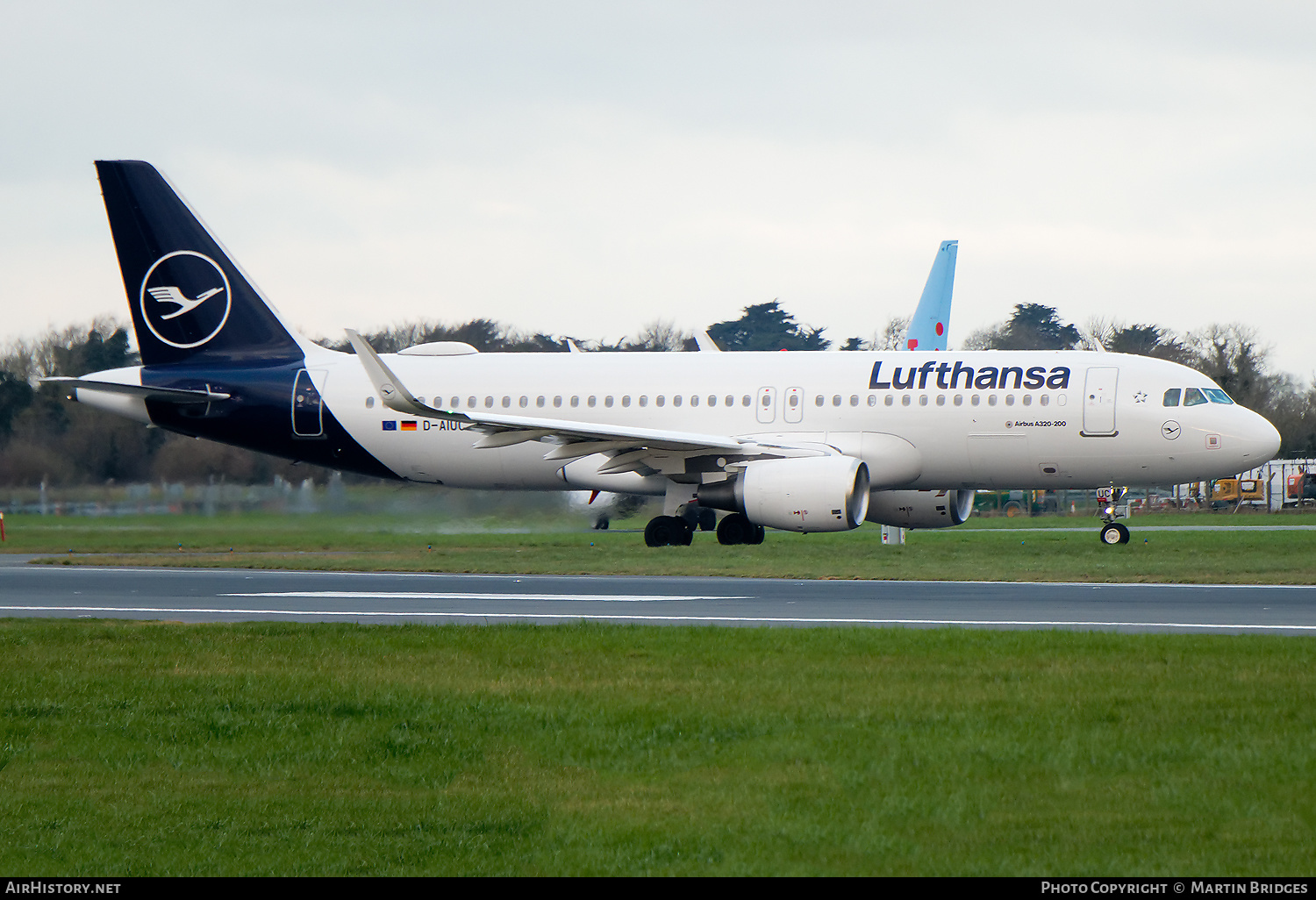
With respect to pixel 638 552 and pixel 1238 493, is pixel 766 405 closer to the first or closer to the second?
pixel 638 552

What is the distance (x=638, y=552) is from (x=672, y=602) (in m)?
9.61

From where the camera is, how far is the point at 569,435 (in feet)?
79.5

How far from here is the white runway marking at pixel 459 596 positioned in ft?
57.4

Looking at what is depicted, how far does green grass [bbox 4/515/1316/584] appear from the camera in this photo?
2186cm

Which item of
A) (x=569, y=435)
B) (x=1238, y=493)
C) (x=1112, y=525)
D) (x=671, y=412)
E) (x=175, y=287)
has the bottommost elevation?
(x=1112, y=525)

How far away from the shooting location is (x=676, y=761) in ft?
24.0

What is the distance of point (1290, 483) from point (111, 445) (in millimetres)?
45192

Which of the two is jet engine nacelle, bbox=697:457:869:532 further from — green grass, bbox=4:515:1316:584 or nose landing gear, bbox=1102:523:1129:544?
nose landing gear, bbox=1102:523:1129:544

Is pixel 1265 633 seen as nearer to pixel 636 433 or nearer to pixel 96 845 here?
pixel 96 845

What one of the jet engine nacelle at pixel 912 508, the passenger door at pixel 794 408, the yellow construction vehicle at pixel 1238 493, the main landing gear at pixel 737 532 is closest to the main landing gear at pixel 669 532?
the main landing gear at pixel 737 532

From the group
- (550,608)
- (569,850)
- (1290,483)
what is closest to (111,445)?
(550,608)

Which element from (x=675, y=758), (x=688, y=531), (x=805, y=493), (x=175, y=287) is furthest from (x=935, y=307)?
(x=675, y=758)

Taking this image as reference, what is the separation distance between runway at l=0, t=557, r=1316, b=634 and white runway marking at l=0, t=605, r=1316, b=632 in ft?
0.06

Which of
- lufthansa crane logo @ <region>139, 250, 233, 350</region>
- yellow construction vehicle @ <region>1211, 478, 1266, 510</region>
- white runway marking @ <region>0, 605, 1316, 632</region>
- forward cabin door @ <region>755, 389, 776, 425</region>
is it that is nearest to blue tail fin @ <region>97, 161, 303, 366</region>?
lufthansa crane logo @ <region>139, 250, 233, 350</region>
